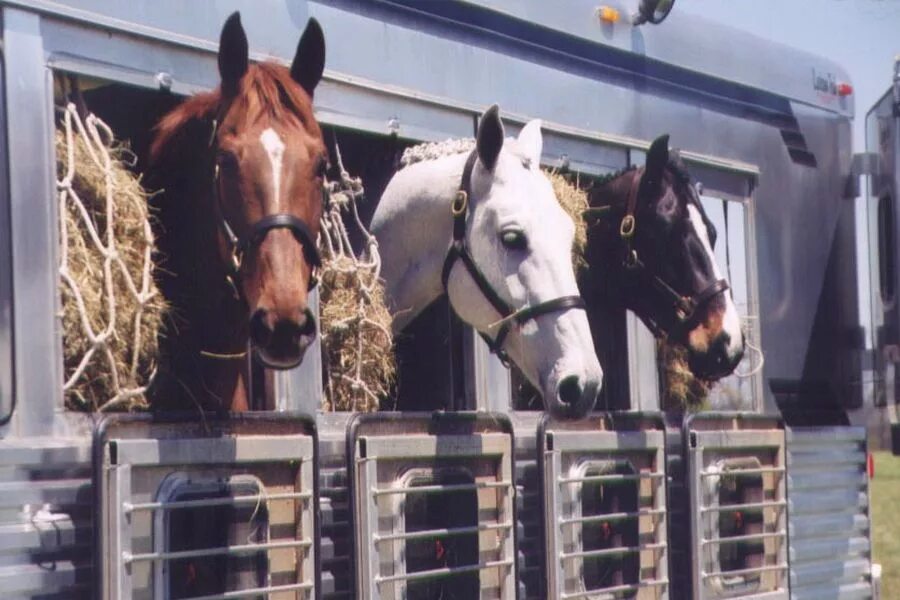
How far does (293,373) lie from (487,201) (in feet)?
2.93

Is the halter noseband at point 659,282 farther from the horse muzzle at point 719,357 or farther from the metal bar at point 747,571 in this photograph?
the metal bar at point 747,571

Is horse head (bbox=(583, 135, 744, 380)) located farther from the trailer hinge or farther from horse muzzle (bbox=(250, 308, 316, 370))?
horse muzzle (bbox=(250, 308, 316, 370))

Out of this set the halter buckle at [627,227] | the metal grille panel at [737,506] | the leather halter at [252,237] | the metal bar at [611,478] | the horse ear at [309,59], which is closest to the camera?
the leather halter at [252,237]

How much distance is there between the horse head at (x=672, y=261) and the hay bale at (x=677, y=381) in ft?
1.56

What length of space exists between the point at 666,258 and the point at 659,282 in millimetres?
92

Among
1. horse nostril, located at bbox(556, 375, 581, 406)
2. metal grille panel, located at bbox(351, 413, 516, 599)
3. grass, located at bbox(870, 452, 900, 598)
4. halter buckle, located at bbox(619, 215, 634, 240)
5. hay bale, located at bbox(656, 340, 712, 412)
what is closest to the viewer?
metal grille panel, located at bbox(351, 413, 516, 599)

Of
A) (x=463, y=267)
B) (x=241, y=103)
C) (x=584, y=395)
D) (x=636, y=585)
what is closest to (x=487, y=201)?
(x=463, y=267)

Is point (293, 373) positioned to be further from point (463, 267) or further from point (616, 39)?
point (616, 39)

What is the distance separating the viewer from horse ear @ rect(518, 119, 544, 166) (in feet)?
18.6

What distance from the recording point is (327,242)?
5.36 metres

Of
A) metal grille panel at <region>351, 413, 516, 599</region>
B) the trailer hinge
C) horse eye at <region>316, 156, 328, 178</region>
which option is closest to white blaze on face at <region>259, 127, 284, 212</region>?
horse eye at <region>316, 156, 328, 178</region>

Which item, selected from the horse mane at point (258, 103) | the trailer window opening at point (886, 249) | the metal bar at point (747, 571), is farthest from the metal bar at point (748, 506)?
the horse mane at point (258, 103)

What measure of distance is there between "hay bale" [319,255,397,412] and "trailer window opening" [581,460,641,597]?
951 millimetres

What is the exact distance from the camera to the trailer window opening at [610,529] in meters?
6.00
